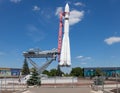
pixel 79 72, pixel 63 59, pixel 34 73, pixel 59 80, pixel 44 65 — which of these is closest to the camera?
pixel 34 73

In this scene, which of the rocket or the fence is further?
the rocket

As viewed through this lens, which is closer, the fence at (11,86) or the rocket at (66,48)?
the fence at (11,86)

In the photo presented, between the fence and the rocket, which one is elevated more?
the rocket

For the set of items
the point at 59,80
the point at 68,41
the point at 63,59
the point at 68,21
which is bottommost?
the point at 59,80

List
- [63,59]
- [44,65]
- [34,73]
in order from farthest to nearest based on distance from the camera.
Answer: [44,65], [63,59], [34,73]

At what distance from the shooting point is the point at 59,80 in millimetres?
80375

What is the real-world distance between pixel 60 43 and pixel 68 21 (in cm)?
849

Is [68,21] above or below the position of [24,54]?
above

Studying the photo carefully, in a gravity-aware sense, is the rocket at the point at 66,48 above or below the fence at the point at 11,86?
above

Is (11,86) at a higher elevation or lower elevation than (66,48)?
lower

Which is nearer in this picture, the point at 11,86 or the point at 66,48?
the point at 11,86

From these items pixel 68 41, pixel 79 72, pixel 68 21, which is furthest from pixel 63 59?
pixel 79 72

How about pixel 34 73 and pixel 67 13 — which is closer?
pixel 34 73

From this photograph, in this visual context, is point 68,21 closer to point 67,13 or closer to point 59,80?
point 67,13
